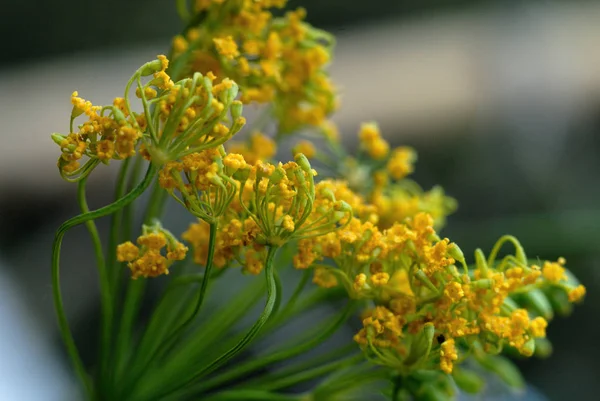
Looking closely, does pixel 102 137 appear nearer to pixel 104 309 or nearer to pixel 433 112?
pixel 104 309

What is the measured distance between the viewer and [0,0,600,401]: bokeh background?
938 mm

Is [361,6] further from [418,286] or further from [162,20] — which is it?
[418,286]

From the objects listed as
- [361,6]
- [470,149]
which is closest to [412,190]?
[470,149]

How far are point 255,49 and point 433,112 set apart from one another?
3.32 ft

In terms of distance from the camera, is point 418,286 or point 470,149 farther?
point 470,149

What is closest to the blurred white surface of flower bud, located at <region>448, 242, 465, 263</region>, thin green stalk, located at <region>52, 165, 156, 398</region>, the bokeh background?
the bokeh background

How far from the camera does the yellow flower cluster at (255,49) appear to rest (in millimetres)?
484

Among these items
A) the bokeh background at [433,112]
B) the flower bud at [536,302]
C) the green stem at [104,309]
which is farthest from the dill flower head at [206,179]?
the bokeh background at [433,112]

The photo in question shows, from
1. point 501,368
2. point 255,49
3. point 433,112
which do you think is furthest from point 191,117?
point 433,112

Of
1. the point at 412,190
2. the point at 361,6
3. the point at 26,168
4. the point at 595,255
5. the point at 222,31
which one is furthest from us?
the point at 361,6

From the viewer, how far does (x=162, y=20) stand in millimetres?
1460

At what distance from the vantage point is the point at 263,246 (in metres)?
0.39

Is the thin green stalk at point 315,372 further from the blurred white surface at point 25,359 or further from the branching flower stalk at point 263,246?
the blurred white surface at point 25,359

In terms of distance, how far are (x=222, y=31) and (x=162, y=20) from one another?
3.34ft
